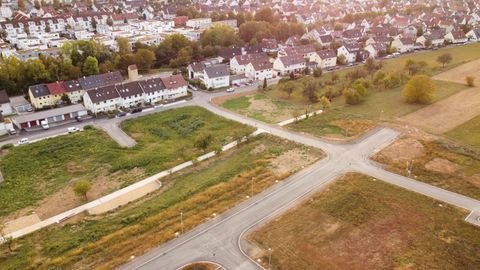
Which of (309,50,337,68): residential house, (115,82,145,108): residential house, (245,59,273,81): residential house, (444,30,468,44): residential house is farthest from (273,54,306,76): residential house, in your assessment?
(444,30,468,44): residential house

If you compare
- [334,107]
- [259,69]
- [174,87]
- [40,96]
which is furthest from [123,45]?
[334,107]

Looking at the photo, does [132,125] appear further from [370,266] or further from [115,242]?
[370,266]

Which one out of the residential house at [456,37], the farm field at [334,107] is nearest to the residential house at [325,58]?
the farm field at [334,107]

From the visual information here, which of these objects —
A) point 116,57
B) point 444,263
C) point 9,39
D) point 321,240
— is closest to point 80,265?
point 321,240

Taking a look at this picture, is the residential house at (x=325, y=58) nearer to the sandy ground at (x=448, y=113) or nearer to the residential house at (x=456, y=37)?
the sandy ground at (x=448, y=113)

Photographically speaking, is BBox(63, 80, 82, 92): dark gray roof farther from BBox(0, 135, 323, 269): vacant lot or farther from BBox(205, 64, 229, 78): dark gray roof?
BBox(0, 135, 323, 269): vacant lot

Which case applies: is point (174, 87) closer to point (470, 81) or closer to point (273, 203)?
point (273, 203)
